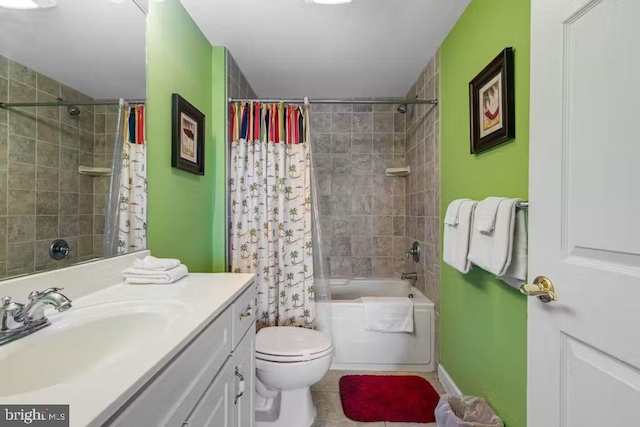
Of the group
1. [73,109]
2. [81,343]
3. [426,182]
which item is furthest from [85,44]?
[426,182]

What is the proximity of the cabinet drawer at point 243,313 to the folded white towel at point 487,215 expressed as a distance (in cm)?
105

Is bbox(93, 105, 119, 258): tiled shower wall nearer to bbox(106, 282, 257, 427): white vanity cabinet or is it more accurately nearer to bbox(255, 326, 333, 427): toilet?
bbox(106, 282, 257, 427): white vanity cabinet

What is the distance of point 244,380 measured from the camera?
1.21 metres

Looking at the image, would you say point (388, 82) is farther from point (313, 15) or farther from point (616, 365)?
point (616, 365)

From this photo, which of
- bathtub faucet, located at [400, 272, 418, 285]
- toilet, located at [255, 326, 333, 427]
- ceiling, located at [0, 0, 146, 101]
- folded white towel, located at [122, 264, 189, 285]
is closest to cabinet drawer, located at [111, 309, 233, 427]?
folded white towel, located at [122, 264, 189, 285]

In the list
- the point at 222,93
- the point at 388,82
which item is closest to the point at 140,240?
the point at 222,93

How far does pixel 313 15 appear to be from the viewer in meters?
1.75

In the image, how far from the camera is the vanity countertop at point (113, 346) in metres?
0.47

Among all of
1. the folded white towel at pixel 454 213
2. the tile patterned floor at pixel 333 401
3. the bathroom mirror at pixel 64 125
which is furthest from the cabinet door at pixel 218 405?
the folded white towel at pixel 454 213

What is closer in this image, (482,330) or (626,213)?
(626,213)

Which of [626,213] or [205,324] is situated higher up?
[626,213]

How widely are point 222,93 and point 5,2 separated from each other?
139cm

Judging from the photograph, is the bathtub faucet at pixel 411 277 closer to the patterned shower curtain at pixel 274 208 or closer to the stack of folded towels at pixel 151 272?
the patterned shower curtain at pixel 274 208

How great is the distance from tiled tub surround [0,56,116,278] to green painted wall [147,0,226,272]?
0.36 meters
